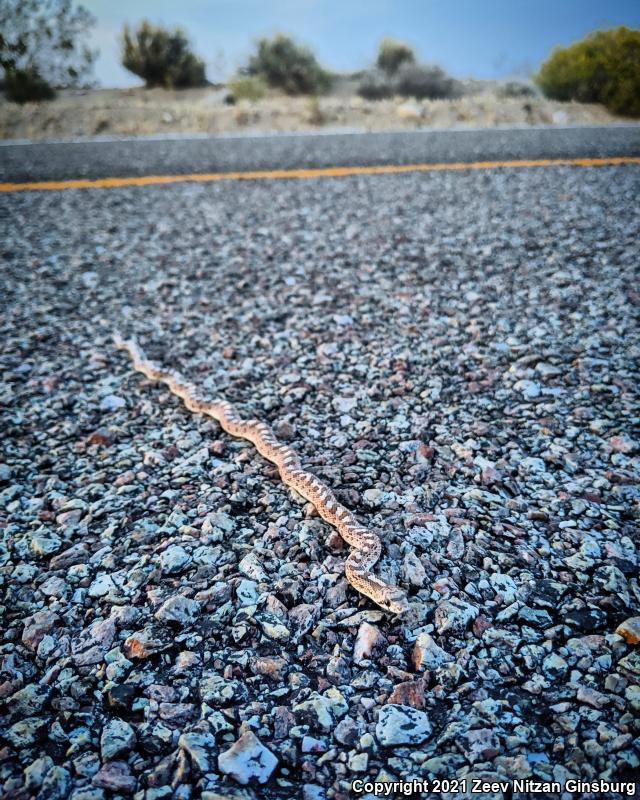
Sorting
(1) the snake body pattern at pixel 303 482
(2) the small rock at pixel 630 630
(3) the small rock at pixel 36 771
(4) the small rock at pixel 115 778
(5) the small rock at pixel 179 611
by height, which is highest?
(1) the snake body pattern at pixel 303 482

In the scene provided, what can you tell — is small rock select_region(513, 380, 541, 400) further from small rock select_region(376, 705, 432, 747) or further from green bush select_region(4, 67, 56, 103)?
green bush select_region(4, 67, 56, 103)

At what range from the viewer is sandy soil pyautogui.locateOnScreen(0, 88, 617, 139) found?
18.1 m

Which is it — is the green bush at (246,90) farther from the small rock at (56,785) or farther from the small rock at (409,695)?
the small rock at (56,785)

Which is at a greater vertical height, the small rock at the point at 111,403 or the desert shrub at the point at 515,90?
the desert shrub at the point at 515,90

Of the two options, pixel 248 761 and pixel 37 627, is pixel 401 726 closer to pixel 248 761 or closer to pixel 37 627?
pixel 248 761

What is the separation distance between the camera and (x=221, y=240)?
8508mm

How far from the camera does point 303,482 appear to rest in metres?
3.72

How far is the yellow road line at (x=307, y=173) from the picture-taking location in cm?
1104

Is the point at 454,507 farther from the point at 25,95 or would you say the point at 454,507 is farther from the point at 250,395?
the point at 25,95

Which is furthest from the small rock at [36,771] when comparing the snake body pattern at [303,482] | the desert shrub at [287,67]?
the desert shrub at [287,67]

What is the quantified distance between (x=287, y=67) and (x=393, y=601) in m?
32.7

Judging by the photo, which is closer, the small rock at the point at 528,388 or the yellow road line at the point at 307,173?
the small rock at the point at 528,388

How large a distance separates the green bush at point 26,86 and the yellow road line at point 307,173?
708 inches

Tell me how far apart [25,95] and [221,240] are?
2294cm
